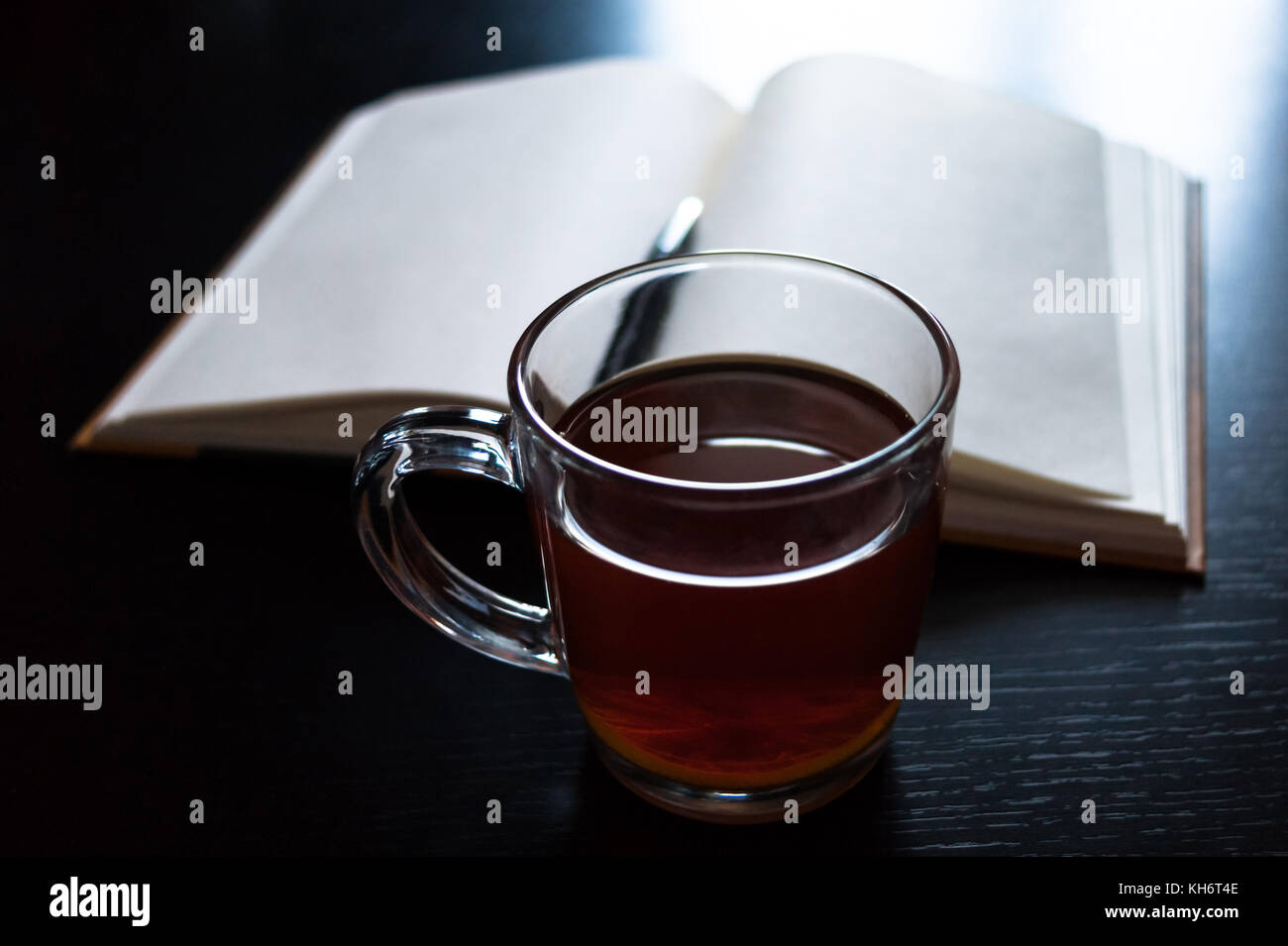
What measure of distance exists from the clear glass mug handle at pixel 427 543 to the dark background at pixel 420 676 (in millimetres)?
62

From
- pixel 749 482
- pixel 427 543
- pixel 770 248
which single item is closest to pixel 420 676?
pixel 427 543

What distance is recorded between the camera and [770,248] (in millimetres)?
784

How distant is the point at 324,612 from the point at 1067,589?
0.37 meters

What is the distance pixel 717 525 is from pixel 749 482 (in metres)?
0.08

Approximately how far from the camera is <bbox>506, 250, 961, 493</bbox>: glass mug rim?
0.44 meters

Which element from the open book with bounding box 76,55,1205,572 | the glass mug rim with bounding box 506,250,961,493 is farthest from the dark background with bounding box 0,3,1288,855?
the glass mug rim with bounding box 506,250,961,493

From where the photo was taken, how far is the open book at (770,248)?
0.68m

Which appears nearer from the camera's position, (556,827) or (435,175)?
(556,827)

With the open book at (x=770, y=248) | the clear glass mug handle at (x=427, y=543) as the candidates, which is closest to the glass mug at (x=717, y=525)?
the clear glass mug handle at (x=427, y=543)

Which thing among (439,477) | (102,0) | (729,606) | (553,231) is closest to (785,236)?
(553,231)

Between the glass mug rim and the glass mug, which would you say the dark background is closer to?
the glass mug

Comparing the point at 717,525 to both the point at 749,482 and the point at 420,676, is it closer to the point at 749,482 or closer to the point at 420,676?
the point at 749,482

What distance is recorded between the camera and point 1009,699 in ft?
1.97
